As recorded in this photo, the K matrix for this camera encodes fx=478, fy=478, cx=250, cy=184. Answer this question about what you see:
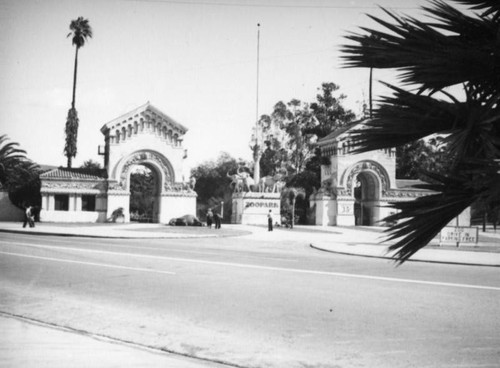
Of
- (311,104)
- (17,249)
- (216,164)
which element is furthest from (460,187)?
(216,164)

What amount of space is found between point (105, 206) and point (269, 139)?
31.5 meters

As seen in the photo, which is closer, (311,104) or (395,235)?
(395,235)

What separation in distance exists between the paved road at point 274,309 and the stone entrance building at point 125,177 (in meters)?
30.1

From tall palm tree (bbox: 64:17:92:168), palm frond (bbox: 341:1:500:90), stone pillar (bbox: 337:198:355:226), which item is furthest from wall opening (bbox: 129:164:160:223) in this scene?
palm frond (bbox: 341:1:500:90)

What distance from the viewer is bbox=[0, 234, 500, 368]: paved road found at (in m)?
5.55

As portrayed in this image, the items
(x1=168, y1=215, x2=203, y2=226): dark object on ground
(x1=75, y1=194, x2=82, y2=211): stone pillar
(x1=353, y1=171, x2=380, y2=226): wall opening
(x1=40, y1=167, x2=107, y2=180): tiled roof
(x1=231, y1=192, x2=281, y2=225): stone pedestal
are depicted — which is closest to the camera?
(x1=168, y1=215, x2=203, y2=226): dark object on ground

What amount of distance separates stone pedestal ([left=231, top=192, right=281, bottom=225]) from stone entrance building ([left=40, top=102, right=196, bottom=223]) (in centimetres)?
445

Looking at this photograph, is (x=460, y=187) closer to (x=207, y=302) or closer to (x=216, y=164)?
(x=207, y=302)

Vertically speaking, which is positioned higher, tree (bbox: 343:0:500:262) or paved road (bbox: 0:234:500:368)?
tree (bbox: 343:0:500:262)

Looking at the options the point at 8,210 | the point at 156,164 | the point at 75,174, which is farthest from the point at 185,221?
the point at 8,210

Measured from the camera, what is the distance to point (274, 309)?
301 inches

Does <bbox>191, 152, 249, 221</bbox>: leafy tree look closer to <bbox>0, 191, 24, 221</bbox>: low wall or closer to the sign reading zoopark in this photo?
the sign reading zoopark

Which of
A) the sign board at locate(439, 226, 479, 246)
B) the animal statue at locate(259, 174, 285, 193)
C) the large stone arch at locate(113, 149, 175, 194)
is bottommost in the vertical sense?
the sign board at locate(439, 226, 479, 246)

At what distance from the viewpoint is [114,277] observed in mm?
10680
